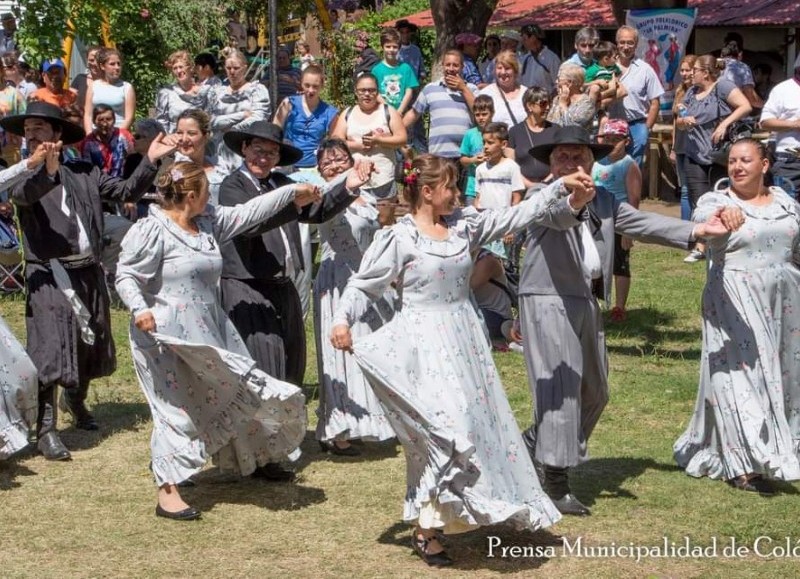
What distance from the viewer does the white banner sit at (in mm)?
16594

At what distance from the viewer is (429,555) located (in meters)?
6.39

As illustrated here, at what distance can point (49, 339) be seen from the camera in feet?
27.5

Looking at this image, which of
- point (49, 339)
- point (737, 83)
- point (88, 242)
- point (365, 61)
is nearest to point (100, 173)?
point (88, 242)

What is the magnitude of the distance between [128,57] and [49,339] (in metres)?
13.1

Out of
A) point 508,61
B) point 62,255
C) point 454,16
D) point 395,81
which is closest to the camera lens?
point 62,255

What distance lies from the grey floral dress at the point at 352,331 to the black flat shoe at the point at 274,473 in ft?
1.71

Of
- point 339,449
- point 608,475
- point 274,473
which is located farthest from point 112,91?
point 608,475

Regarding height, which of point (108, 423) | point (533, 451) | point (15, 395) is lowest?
point (108, 423)

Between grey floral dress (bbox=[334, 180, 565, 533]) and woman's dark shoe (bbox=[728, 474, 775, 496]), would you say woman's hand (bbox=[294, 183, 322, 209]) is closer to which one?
grey floral dress (bbox=[334, 180, 565, 533])

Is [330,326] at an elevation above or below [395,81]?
below

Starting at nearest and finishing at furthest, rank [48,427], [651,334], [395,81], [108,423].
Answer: [48,427] < [108,423] < [651,334] < [395,81]

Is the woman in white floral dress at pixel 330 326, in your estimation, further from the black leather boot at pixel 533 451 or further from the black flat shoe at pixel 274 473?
the black leather boot at pixel 533 451

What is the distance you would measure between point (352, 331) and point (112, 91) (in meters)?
6.28

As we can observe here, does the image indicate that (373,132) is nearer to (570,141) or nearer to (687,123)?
(687,123)
